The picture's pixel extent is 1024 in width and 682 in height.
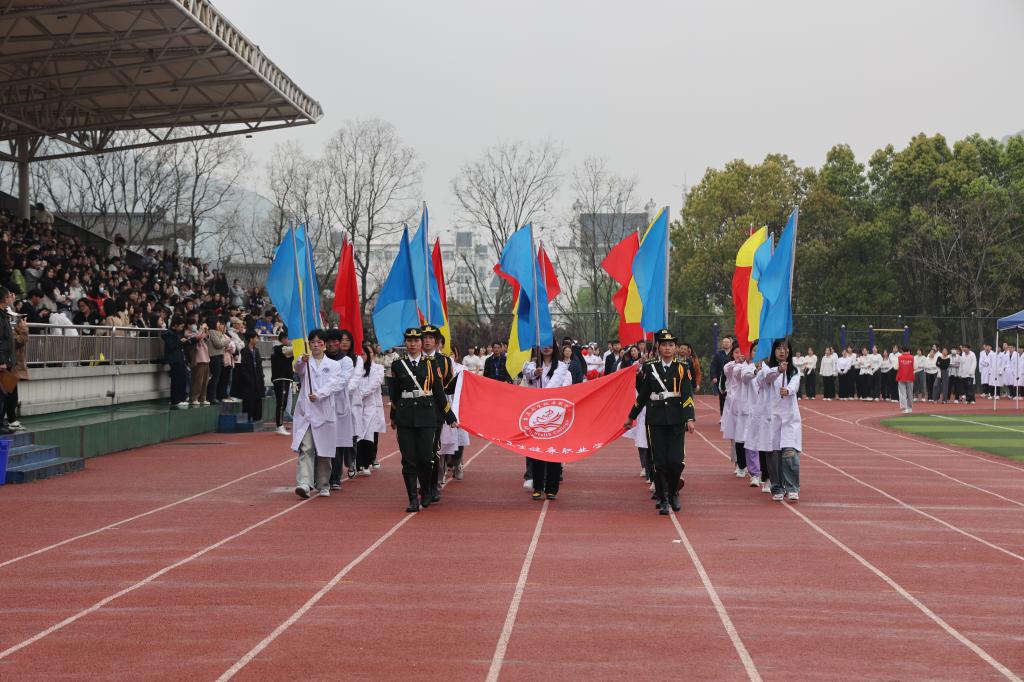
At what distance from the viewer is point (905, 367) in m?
31.7

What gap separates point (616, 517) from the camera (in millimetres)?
11555

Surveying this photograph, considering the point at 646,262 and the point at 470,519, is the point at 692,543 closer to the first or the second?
the point at 470,519

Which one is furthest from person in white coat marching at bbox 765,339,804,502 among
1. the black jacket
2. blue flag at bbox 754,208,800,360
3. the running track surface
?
the black jacket

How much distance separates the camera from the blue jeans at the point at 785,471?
42.1 ft

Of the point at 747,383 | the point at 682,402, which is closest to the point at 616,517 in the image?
the point at 682,402

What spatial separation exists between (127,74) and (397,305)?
17.4 m

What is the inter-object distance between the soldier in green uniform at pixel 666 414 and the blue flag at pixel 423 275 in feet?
9.37

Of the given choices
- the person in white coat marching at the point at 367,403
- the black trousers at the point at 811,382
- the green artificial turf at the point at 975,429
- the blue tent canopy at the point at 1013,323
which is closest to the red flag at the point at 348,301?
the person in white coat marching at the point at 367,403

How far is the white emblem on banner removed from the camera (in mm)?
12820

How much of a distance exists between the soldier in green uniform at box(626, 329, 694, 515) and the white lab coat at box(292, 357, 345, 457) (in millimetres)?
3365

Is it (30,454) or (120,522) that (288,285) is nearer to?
(120,522)

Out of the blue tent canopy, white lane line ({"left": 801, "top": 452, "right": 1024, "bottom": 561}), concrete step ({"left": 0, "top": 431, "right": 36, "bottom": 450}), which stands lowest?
white lane line ({"left": 801, "top": 452, "right": 1024, "bottom": 561})

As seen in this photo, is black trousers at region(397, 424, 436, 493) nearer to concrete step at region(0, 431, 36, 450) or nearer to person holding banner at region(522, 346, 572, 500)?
person holding banner at region(522, 346, 572, 500)

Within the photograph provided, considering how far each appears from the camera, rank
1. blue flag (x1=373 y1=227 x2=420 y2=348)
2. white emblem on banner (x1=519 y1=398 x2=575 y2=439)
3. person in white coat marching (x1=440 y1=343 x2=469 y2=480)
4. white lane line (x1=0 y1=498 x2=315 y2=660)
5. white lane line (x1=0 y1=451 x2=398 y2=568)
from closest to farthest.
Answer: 1. white lane line (x1=0 y1=498 x2=315 y2=660)
2. white lane line (x1=0 y1=451 x2=398 y2=568)
3. white emblem on banner (x1=519 y1=398 x2=575 y2=439)
4. blue flag (x1=373 y1=227 x2=420 y2=348)
5. person in white coat marching (x1=440 y1=343 x2=469 y2=480)
